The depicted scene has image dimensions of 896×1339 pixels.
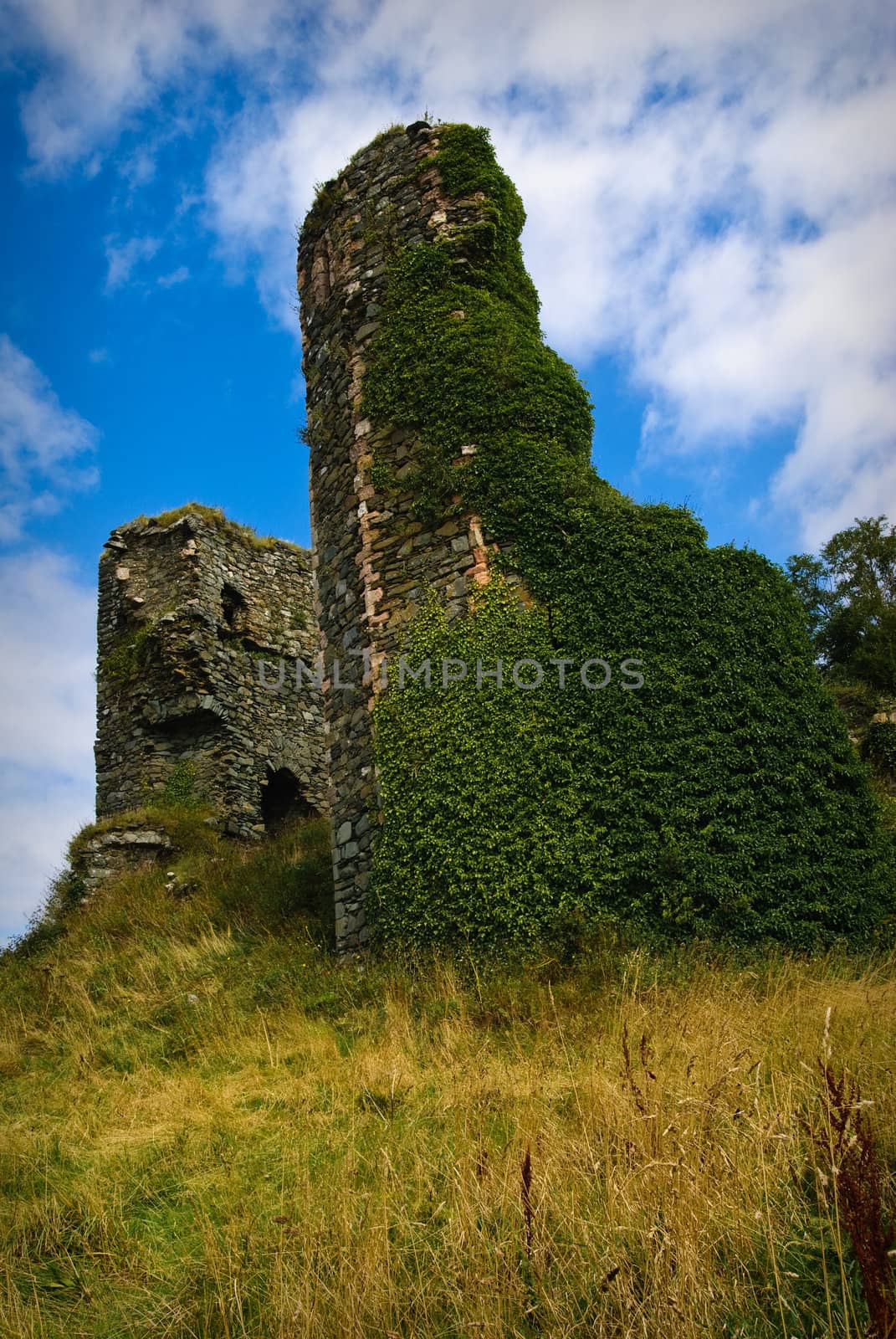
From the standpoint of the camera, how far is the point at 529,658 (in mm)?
7762

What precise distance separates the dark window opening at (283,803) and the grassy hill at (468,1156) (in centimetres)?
937

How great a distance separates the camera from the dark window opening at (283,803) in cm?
1706

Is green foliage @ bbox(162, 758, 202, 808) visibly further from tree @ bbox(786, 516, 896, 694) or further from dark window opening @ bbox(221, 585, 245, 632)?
tree @ bbox(786, 516, 896, 694)

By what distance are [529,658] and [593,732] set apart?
0.89 meters

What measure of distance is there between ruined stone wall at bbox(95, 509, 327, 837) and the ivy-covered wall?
682 cm

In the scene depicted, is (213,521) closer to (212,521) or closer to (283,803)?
(212,521)

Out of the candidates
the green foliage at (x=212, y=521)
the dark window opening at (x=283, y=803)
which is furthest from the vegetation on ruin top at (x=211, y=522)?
the dark window opening at (x=283, y=803)

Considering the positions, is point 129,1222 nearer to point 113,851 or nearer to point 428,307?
point 428,307

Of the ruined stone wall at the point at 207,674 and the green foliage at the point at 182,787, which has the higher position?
the ruined stone wall at the point at 207,674

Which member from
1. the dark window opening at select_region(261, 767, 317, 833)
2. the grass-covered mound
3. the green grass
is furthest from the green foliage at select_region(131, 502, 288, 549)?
the grass-covered mound

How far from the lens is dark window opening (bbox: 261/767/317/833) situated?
1706 cm

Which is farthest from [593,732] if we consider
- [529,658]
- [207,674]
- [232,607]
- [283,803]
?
[232,607]

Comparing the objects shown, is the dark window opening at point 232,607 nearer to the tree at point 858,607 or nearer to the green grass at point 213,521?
the green grass at point 213,521

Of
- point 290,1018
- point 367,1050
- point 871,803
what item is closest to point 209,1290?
point 367,1050
